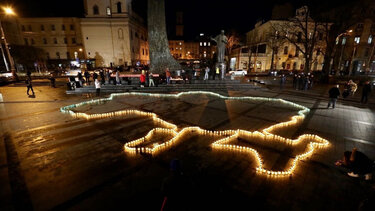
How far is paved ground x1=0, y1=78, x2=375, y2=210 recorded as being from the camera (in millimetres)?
4168

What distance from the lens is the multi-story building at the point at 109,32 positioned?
149 ft

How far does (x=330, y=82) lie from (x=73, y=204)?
31567 mm

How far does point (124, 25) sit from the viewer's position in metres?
46.1

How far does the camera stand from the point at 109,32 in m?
46.3

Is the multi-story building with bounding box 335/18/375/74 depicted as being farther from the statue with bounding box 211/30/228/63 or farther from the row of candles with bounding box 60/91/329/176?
the row of candles with bounding box 60/91/329/176

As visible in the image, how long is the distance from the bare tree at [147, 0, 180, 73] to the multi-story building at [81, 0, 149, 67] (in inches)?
1084

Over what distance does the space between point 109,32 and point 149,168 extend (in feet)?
163

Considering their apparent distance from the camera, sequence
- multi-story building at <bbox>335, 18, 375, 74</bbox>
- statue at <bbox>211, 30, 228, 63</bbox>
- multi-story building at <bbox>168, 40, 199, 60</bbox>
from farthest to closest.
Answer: multi-story building at <bbox>168, 40, 199, 60</bbox> < multi-story building at <bbox>335, 18, 375, 74</bbox> < statue at <bbox>211, 30, 228, 63</bbox>

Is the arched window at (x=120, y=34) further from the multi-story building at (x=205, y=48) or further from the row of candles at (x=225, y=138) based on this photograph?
the multi-story building at (x=205, y=48)

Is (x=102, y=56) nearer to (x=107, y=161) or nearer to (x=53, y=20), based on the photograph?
(x=53, y=20)

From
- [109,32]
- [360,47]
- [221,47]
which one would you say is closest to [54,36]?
[109,32]

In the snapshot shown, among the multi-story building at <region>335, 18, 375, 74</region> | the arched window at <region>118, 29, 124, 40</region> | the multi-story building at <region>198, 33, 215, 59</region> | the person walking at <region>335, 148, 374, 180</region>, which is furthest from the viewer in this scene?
the multi-story building at <region>198, 33, 215, 59</region>

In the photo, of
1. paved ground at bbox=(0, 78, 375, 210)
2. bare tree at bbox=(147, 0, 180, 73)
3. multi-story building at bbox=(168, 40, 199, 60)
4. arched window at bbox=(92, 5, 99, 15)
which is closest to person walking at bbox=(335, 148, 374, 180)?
paved ground at bbox=(0, 78, 375, 210)

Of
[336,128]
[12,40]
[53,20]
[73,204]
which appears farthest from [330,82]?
[12,40]
